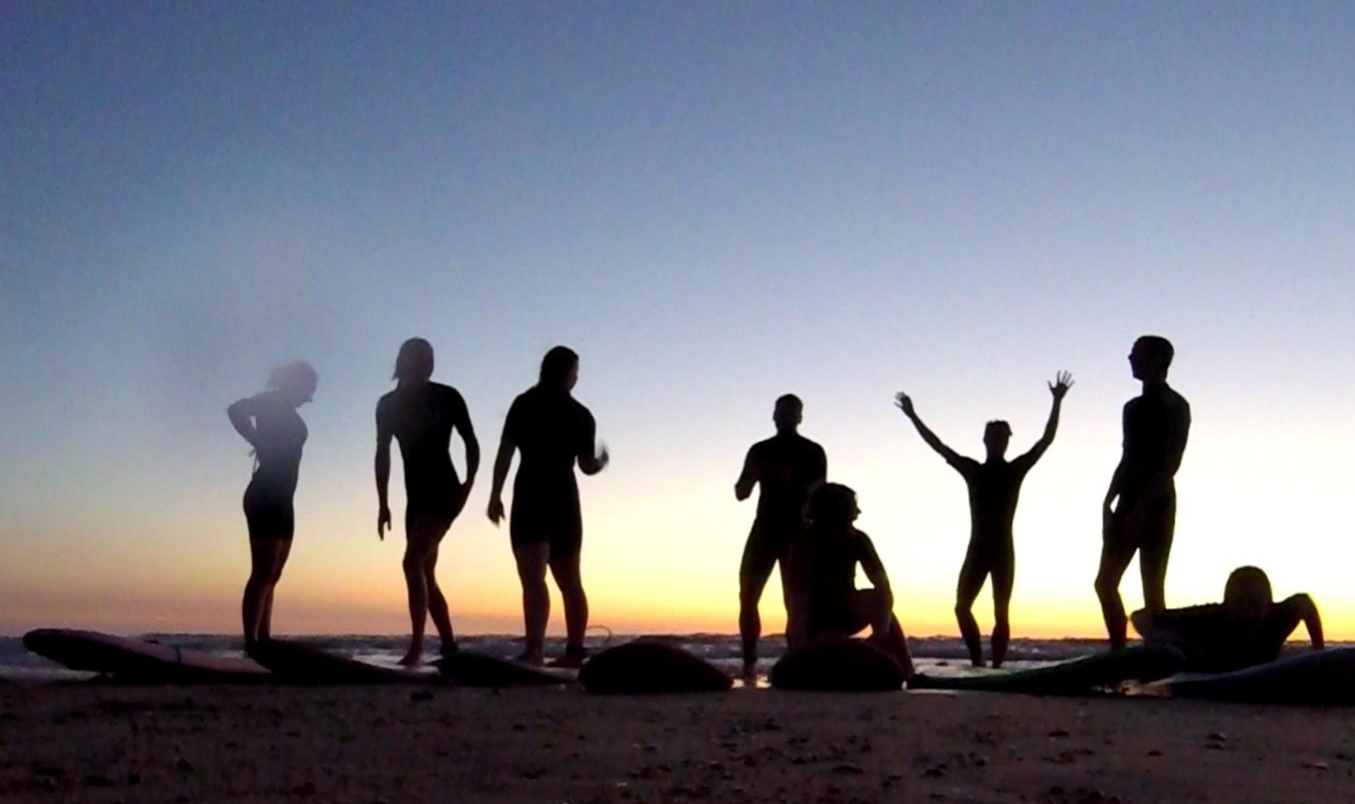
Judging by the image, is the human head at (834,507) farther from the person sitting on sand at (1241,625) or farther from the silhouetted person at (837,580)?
the person sitting on sand at (1241,625)

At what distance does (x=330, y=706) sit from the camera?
5496 millimetres

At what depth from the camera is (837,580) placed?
767cm

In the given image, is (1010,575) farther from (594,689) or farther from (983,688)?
(594,689)

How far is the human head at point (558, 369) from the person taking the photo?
8578 millimetres

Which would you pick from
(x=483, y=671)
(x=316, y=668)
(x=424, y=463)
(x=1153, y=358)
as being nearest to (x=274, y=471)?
(x=424, y=463)

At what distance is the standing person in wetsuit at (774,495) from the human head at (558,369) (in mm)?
1266

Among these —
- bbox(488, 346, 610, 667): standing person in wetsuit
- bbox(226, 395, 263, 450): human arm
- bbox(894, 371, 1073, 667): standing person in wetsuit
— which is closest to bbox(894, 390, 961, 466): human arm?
bbox(894, 371, 1073, 667): standing person in wetsuit

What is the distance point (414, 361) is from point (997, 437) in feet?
12.3

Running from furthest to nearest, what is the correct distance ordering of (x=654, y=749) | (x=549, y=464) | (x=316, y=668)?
(x=549, y=464)
(x=316, y=668)
(x=654, y=749)

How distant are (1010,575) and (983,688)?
8.68 ft

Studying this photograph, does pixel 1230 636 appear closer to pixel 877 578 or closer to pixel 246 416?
pixel 877 578

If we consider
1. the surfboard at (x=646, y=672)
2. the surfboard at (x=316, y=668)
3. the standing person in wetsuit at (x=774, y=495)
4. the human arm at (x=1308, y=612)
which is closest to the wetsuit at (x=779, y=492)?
the standing person in wetsuit at (x=774, y=495)

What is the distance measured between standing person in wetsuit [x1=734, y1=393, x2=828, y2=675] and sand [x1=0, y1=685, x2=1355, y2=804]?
2.88m

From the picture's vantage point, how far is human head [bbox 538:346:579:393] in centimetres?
858
